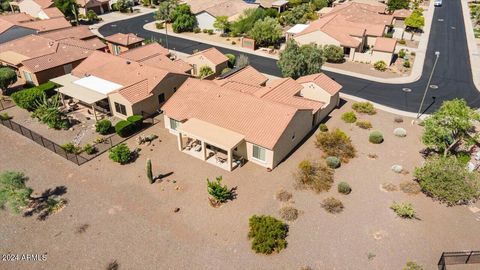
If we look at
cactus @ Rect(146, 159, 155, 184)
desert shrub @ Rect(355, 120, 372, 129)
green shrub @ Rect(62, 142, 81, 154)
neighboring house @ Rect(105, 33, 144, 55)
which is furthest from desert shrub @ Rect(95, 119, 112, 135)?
desert shrub @ Rect(355, 120, 372, 129)

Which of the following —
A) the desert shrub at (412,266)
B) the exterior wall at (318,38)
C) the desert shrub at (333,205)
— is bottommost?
the desert shrub at (412,266)

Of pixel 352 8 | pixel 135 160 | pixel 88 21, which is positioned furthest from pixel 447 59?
pixel 88 21

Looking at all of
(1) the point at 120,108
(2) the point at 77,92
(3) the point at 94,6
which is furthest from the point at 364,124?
(3) the point at 94,6

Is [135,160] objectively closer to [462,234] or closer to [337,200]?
[337,200]

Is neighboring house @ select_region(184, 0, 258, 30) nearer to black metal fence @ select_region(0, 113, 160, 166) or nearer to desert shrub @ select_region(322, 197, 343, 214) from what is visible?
black metal fence @ select_region(0, 113, 160, 166)

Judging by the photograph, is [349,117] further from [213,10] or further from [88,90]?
[213,10]

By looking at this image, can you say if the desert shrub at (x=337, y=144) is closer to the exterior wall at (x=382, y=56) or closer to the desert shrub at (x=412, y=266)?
the desert shrub at (x=412, y=266)

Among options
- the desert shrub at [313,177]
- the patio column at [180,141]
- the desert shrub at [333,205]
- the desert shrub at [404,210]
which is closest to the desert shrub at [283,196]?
the desert shrub at [313,177]
